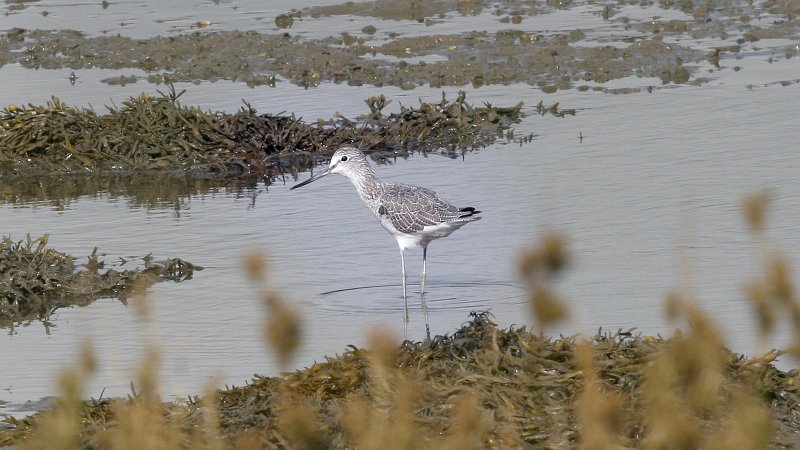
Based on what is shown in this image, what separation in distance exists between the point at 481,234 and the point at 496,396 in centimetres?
415

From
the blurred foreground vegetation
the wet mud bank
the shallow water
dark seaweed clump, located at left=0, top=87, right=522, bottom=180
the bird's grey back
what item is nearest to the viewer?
the blurred foreground vegetation

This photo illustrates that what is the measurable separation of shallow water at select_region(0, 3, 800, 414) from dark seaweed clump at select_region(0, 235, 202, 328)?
180 millimetres

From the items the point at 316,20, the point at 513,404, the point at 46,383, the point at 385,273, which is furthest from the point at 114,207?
the point at 316,20

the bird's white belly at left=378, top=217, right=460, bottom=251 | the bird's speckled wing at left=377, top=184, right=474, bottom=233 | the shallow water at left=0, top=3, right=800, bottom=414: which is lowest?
the shallow water at left=0, top=3, right=800, bottom=414

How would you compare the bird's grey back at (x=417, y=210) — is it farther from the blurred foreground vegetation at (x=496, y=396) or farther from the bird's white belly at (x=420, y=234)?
the blurred foreground vegetation at (x=496, y=396)

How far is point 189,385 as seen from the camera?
6816 mm

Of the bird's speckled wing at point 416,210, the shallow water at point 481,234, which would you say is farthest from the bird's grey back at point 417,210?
the shallow water at point 481,234

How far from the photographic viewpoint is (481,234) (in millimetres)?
9969

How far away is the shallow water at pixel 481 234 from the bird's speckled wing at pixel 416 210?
0.42m

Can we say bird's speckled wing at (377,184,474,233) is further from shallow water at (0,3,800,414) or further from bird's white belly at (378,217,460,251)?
shallow water at (0,3,800,414)

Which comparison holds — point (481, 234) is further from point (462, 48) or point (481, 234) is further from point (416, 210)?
point (462, 48)

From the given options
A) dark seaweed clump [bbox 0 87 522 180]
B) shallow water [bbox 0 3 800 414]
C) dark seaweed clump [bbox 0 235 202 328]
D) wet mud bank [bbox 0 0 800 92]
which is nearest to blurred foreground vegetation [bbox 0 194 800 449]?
shallow water [bbox 0 3 800 414]

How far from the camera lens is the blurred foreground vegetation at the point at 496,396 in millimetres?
2584

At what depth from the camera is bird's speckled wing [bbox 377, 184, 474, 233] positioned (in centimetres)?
886
